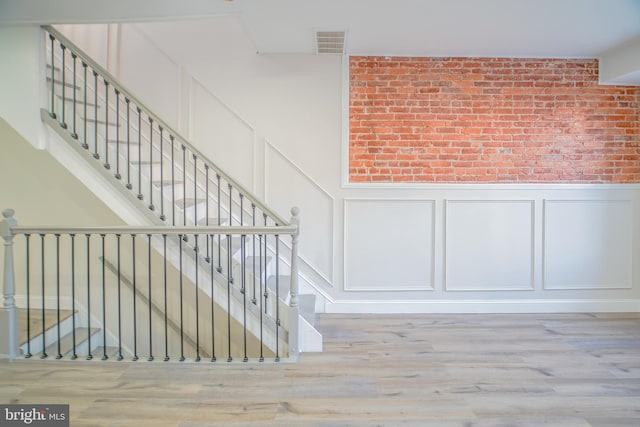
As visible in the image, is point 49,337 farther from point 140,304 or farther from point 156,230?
point 156,230

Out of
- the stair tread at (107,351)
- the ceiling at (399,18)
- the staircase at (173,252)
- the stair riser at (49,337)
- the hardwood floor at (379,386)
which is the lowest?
the stair tread at (107,351)

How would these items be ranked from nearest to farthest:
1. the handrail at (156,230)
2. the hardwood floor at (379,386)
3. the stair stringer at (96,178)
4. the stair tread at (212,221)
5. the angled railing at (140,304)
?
the hardwood floor at (379,386), the handrail at (156,230), the angled railing at (140,304), the stair stringer at (96,178), the stair tread at (212,221)

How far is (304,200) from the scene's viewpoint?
5.05 m

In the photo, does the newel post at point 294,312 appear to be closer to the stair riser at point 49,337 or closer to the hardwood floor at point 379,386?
the hardwood floor at point 379,386

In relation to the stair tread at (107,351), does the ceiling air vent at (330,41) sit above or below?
above

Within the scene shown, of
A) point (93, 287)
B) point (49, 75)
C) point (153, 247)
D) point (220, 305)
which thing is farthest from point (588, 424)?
point (49, 75)

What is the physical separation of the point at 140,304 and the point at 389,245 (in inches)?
96.4

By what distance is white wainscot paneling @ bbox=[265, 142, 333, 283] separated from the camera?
5043 mm

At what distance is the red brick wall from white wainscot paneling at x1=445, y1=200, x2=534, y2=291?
0.98ft

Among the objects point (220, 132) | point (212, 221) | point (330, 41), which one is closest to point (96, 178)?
point (212, 221)

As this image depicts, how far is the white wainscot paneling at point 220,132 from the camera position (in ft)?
16.5

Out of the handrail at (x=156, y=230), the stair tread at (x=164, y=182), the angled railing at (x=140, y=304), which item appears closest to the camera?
the handrail at (x=156, y=230)

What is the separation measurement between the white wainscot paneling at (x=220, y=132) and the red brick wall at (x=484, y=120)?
1.06m

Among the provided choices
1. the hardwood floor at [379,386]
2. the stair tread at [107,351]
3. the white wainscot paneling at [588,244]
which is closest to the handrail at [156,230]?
the hardwood floor at [379,386]
